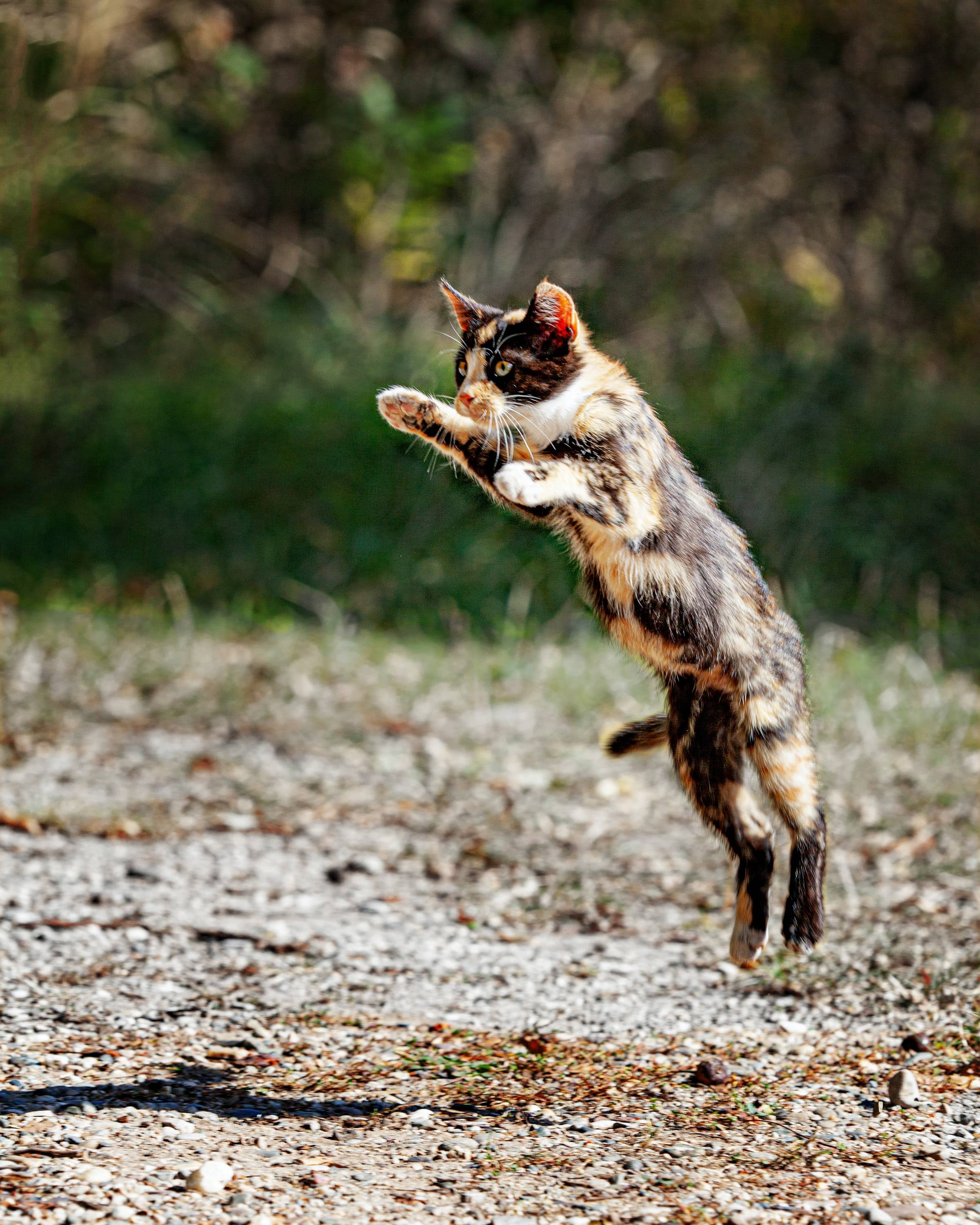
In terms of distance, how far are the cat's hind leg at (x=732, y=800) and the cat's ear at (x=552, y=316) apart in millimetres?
678

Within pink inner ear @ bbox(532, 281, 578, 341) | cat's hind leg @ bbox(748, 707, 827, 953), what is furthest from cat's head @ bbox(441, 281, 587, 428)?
cat's hind leg @ bbox(748, 707, 827, 953)

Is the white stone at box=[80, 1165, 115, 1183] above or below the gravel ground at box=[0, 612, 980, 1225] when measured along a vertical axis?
below

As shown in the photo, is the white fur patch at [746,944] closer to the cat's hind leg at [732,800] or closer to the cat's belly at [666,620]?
the cat's hind leg at [732,800]

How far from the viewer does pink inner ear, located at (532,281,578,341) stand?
237cm

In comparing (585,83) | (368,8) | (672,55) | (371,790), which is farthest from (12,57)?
(371,790)

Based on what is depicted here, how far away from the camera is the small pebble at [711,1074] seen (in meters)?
2.53

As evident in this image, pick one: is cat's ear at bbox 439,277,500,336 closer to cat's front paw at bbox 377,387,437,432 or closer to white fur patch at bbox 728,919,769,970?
cat's front paw at bbox 377,387,437,432

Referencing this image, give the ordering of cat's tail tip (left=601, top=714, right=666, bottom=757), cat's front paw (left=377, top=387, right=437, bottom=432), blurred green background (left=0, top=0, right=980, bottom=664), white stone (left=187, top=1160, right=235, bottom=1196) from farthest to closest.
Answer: blurred green background (left=0, top=0, right=980, bottom=664)
cat's tail tip (left=601, top=714, right=666, bottom=757)
cat's front paw (left=377, top=387, right=437, bottom=432)
white stone (left=187, top=1160, right=235, bottom=1196)

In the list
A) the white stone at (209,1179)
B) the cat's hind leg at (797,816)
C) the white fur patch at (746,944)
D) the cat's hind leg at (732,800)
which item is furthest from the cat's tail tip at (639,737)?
the white stone at (209,1179)

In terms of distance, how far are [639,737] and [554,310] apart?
2.81 feet

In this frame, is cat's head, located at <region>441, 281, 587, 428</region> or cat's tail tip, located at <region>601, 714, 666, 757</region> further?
cat's tail tip, located at <region>601, 714, 666, 757</region>

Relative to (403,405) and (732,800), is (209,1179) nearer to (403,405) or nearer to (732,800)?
(732,800)

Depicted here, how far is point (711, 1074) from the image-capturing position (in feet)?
8.32

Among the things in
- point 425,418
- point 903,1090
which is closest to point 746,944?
point 903,1090
